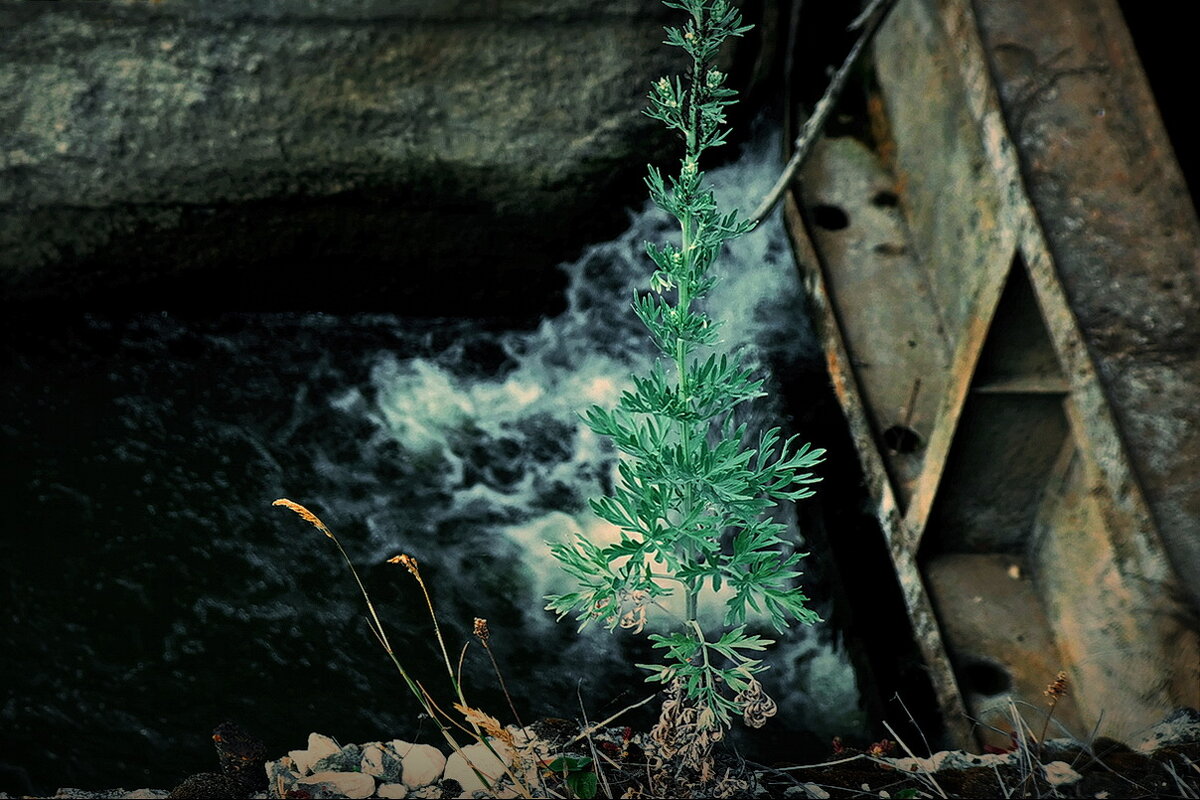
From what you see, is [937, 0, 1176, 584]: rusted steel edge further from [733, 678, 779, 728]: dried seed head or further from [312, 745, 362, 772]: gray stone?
[312, 745, 362, 772]: gray stone

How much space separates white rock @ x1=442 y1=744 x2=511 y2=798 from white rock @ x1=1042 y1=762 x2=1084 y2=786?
886 millimetres

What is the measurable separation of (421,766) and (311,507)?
84.6 inches

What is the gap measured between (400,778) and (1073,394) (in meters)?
1.58

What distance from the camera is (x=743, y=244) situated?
450 centimetres

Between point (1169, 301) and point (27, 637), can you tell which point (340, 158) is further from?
point (1169, 301)

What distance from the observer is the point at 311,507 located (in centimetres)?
385

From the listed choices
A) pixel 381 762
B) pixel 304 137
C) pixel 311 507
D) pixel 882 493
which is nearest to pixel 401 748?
pixel 381 762

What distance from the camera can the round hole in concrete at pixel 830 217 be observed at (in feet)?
12.6

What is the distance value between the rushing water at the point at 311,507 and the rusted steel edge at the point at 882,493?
0.46m

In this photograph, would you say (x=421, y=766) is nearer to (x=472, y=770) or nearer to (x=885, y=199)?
(x=472, y=770)

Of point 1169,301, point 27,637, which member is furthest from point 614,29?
point 27,637

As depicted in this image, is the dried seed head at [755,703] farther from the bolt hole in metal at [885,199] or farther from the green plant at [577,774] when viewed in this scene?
the bolt hole in metal at [885,199]

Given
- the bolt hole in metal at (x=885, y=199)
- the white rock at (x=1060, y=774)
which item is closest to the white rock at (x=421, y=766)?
the white rock at (x=1060, y=774)

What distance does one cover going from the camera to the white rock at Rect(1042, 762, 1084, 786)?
178 centimetres
